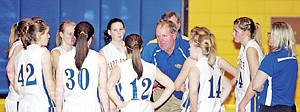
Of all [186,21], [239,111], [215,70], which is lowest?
[239,111]

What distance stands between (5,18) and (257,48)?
3259mm

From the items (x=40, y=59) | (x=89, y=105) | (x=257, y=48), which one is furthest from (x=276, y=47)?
(x=40, y=59)

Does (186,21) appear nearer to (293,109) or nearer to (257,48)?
(257,48)

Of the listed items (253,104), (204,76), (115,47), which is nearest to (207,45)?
(204,76)

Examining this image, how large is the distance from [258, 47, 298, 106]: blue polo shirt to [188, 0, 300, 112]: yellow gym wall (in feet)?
7.82

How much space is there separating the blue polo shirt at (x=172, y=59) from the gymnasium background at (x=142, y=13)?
1459 mm

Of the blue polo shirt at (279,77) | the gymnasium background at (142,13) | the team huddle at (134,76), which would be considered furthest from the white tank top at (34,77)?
the gymnasium background at (142,13)

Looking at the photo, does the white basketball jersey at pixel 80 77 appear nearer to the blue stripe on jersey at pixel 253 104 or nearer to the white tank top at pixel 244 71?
the white tank top at pixel 244 71

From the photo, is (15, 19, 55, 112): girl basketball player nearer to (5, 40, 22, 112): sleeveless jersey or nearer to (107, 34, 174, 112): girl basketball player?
(5, 40, 22, 112): sleeveless jersey

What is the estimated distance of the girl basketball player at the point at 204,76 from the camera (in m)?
4.84

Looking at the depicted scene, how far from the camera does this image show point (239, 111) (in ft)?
17.6

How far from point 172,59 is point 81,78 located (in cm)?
127

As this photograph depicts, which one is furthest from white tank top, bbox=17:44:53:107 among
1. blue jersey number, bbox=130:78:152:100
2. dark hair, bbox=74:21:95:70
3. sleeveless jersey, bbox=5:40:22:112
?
blue jersey number, bbox=130:78:152:100

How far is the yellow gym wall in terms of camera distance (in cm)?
732
